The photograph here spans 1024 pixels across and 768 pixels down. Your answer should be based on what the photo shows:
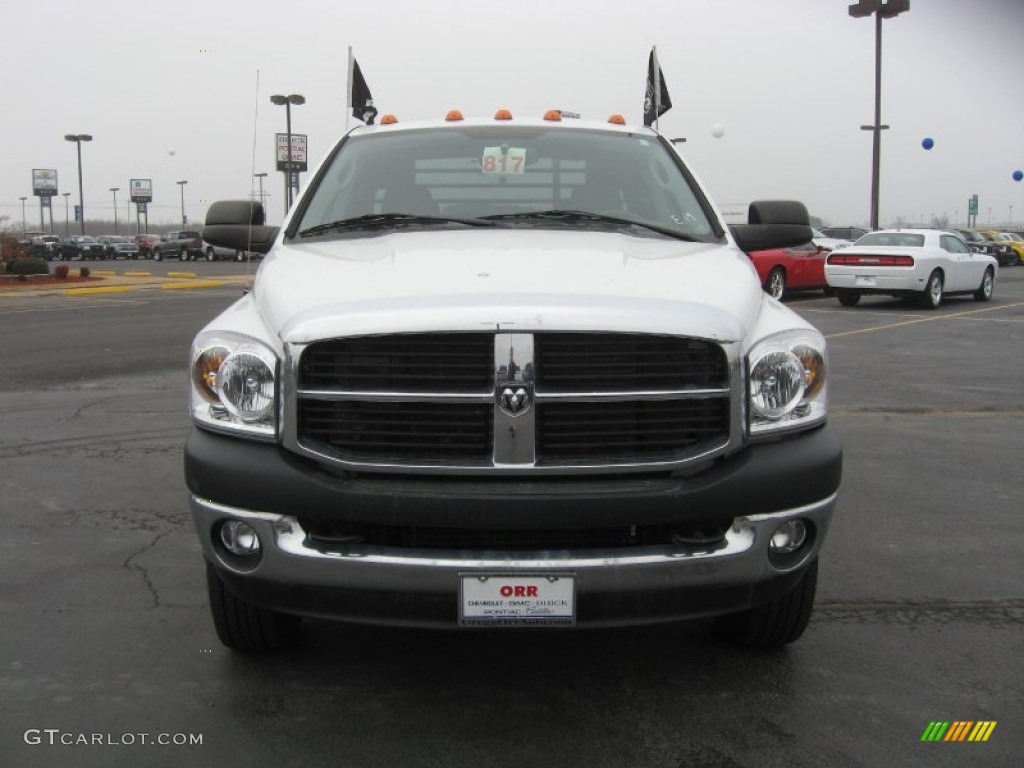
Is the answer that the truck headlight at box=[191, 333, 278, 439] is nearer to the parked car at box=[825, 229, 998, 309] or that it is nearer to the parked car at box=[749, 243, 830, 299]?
the parked car at box=[749, 243, 830, 299]

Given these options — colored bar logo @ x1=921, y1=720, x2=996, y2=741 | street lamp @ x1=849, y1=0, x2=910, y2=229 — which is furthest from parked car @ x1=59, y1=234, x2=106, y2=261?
colored bar logo @ x1=921, y1=720, x2=996, y2=741

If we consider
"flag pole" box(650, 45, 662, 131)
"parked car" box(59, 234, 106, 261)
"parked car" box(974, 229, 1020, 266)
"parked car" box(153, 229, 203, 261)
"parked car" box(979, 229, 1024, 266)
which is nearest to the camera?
"flag pole" box(650, 45, 662, 131)

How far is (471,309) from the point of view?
9.53ft

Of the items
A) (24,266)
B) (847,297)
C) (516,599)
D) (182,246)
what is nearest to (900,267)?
(847,297)

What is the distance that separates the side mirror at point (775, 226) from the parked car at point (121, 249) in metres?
65.1

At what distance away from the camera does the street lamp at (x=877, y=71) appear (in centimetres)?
2769

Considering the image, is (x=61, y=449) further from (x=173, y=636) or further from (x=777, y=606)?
(x=777, y=606)

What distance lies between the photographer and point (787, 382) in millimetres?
3117

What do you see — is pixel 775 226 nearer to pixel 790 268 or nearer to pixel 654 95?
pixel 654 95

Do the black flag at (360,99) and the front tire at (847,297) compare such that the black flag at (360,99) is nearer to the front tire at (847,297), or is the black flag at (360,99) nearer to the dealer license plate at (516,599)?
the dealer license plate at (516,599)

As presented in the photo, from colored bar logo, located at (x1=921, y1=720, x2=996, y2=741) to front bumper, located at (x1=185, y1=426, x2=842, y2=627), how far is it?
26.8 inches

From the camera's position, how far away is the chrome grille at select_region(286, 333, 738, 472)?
2.90 m

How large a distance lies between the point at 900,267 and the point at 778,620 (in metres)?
16.9

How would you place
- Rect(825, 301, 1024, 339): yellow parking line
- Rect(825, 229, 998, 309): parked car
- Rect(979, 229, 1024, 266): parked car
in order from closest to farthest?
Rect(825, 301, 1024, 339): yellow parking line
Rect(825, 229, 998, 309): parked car
Rect(979, 229, 1024, 266): parked car
